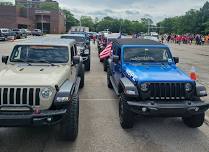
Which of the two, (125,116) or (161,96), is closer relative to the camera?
(161,96)

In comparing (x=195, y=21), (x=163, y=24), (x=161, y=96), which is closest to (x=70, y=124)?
(x=161, y=96)

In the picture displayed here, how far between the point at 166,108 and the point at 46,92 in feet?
7.52

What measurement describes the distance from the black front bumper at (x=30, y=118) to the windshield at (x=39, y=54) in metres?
2.22

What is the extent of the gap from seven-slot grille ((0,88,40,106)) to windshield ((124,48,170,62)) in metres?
3.76

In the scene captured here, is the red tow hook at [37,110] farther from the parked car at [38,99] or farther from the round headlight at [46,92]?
the round headlight at [46,92]

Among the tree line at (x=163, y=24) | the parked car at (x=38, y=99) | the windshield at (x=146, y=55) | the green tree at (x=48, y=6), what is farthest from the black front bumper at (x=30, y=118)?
the green tree at (x=48, y=6)

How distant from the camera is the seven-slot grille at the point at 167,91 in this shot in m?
7.14

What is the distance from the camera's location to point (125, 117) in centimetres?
727

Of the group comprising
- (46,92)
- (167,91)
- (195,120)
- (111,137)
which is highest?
(46,92)

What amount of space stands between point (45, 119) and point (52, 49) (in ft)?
8.92

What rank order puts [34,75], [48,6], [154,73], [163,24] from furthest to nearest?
[163,24] < [48,6] < [154,73] < [34,75]

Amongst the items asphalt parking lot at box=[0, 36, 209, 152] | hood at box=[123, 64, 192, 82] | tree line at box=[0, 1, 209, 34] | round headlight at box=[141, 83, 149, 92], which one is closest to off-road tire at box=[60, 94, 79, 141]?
asphalt parking lot at box=[0, 36, 209, 152]

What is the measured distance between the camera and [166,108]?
22.5ft

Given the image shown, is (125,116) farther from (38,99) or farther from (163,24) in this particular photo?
(163,24)
